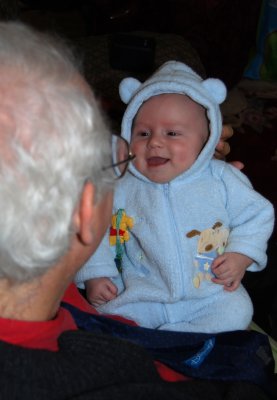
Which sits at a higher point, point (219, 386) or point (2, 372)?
point (2, 372)

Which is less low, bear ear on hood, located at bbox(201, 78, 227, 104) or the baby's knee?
bear ear on hood, located at bbox(201, 78, 227, 104)

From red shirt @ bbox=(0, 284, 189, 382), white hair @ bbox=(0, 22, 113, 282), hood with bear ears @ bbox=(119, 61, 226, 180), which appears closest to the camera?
white hair @ bbox=(0, 22, 113, 282)

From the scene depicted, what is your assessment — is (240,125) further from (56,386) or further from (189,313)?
(56,386)

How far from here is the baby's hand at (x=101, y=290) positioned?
1.36 m

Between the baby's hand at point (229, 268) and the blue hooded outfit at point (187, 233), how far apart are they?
0.02m

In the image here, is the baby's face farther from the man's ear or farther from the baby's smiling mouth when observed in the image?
the man's ear

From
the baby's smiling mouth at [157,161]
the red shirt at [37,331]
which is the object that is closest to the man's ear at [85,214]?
the red shirt at [37,331]

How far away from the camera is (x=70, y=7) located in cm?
454

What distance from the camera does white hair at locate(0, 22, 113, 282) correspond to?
717 millimetres

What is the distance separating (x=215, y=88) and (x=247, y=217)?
1.18ft

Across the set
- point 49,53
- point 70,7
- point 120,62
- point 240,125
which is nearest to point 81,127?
point 49,53

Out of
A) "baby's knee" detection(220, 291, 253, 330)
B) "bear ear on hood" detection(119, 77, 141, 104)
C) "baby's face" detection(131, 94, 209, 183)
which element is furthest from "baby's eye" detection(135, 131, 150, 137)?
"baby's knee" detection(220, 291, 253, 330)

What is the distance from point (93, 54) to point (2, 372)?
200 cm

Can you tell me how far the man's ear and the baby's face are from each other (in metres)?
0.46
